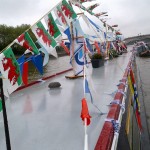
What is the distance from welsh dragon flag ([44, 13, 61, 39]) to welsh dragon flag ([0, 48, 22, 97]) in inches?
50.7

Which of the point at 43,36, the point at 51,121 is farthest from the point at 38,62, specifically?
the point at 51,121

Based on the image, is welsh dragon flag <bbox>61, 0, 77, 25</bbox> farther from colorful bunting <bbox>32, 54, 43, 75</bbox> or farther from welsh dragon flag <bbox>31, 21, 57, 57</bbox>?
colorful bunting <bbox>32, 54, 43, 75</bbox>

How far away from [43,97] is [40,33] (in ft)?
7.01

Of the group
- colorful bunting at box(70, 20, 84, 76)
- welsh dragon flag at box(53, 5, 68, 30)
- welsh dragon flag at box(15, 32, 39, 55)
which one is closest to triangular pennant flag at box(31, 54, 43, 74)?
welsh dragon flag at box(53, 5, 68, 30)

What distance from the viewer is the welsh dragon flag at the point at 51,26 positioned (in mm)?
3505

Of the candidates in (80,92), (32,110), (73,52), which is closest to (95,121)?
(32,110)

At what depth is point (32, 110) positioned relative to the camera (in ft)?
13.4

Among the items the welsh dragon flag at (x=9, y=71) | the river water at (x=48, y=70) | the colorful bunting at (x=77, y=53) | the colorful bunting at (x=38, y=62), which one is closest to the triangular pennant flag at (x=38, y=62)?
the colorful bunting at (x=38, y=62)

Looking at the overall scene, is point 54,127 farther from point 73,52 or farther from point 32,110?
point 73,52

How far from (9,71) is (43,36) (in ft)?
3.74

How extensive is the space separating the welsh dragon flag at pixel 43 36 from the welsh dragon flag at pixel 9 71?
0.90 metres

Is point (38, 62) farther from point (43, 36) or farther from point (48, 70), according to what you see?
point (48, 70)

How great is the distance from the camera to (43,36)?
333cm

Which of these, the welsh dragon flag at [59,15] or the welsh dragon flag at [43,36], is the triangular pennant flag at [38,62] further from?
the welsh dragon flag at [43,36]
